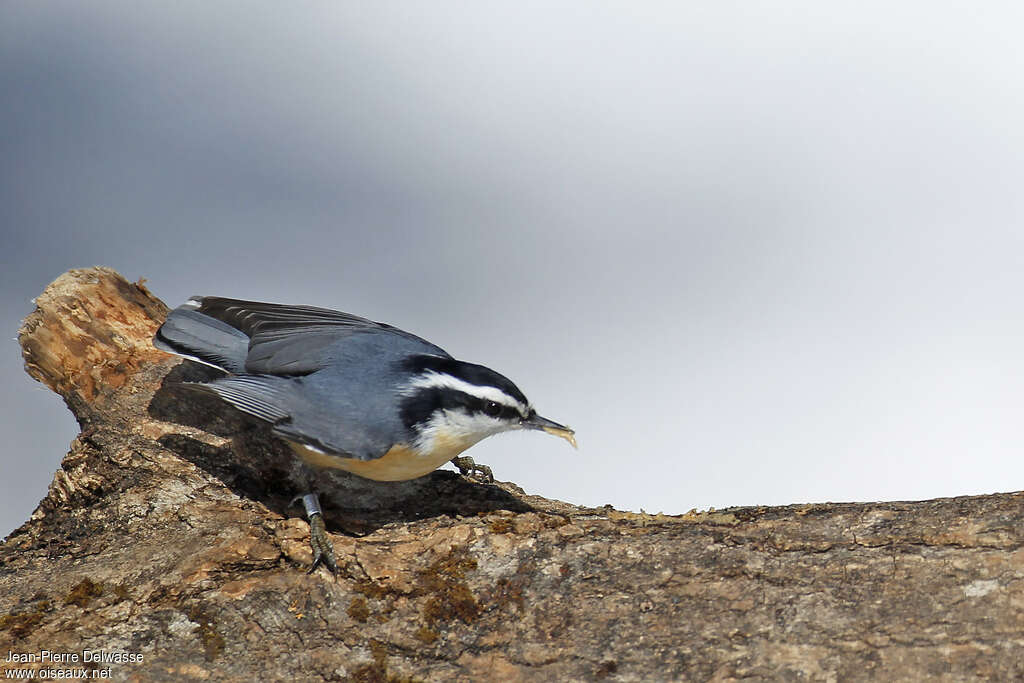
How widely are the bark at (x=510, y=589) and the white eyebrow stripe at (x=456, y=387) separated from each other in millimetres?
316

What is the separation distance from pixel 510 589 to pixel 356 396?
2.16ft

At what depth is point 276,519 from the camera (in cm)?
280

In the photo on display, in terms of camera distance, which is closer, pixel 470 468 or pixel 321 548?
pixel 321 548

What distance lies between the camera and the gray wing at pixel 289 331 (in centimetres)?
296

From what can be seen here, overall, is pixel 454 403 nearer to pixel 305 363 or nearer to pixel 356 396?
pixel 356 396

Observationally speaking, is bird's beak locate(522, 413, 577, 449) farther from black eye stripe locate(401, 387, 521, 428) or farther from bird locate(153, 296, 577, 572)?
black eye stripe locate(401, 387, 521, 428)

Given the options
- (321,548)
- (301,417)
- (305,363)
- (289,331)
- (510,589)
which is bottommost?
(510,589)

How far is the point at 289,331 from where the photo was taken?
3.12 m

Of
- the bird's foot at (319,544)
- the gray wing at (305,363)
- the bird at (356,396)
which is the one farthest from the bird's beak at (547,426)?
the bird's foot at (319,544)

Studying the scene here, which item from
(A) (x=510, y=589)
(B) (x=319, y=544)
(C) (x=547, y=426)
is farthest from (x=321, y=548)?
(C) (x=547, y=426)

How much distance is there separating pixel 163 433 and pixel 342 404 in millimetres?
686

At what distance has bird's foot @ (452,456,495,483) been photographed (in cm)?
320

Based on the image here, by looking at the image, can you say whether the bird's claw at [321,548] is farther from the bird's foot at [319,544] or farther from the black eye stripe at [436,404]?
the black eye stripe at [436,404]

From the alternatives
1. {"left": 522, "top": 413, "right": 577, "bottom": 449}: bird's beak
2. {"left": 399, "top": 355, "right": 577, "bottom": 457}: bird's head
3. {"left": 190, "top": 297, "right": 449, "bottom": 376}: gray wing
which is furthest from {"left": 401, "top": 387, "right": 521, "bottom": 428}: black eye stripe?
{"left": 190, "top": 297, "right": 449, "bottom": 376}: gray wing
